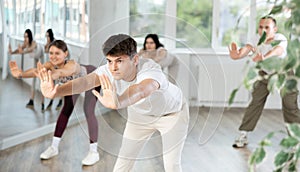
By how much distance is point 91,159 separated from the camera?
3.93m

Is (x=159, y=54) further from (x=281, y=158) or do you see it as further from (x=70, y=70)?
(x=281, y=158)

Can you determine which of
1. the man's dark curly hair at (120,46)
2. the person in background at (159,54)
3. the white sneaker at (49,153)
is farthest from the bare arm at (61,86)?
the white sneaker at (49,153)

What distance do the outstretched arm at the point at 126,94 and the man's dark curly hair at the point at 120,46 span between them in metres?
0.17

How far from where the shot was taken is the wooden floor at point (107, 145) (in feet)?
10.3

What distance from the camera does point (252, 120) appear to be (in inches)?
178

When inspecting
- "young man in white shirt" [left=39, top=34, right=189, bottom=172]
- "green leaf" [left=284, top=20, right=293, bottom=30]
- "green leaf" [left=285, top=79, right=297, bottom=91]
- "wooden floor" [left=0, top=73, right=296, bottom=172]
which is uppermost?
"green leaf" [left=284, top=20, right=293, bottom=30]

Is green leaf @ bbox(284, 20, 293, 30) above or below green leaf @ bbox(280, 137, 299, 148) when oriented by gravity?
above

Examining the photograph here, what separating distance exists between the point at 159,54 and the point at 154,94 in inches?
40.1

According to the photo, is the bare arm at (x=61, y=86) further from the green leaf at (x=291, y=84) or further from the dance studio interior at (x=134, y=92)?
the green leaf at (x=291, y=84)

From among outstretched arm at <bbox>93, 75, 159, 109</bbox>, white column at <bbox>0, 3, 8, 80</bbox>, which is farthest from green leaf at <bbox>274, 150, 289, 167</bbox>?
white column at <bbox>0, 3, 8, 80</bbox>

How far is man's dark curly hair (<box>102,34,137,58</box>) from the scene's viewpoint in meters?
Result: 2.39

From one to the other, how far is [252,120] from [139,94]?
2.44 meters

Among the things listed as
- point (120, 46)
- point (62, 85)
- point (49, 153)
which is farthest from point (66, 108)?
point (120, 46)

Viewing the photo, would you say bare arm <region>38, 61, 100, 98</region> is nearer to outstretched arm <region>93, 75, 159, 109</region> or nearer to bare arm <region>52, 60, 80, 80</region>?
outstretched arm <region>93, 75, 159, 109</region>
